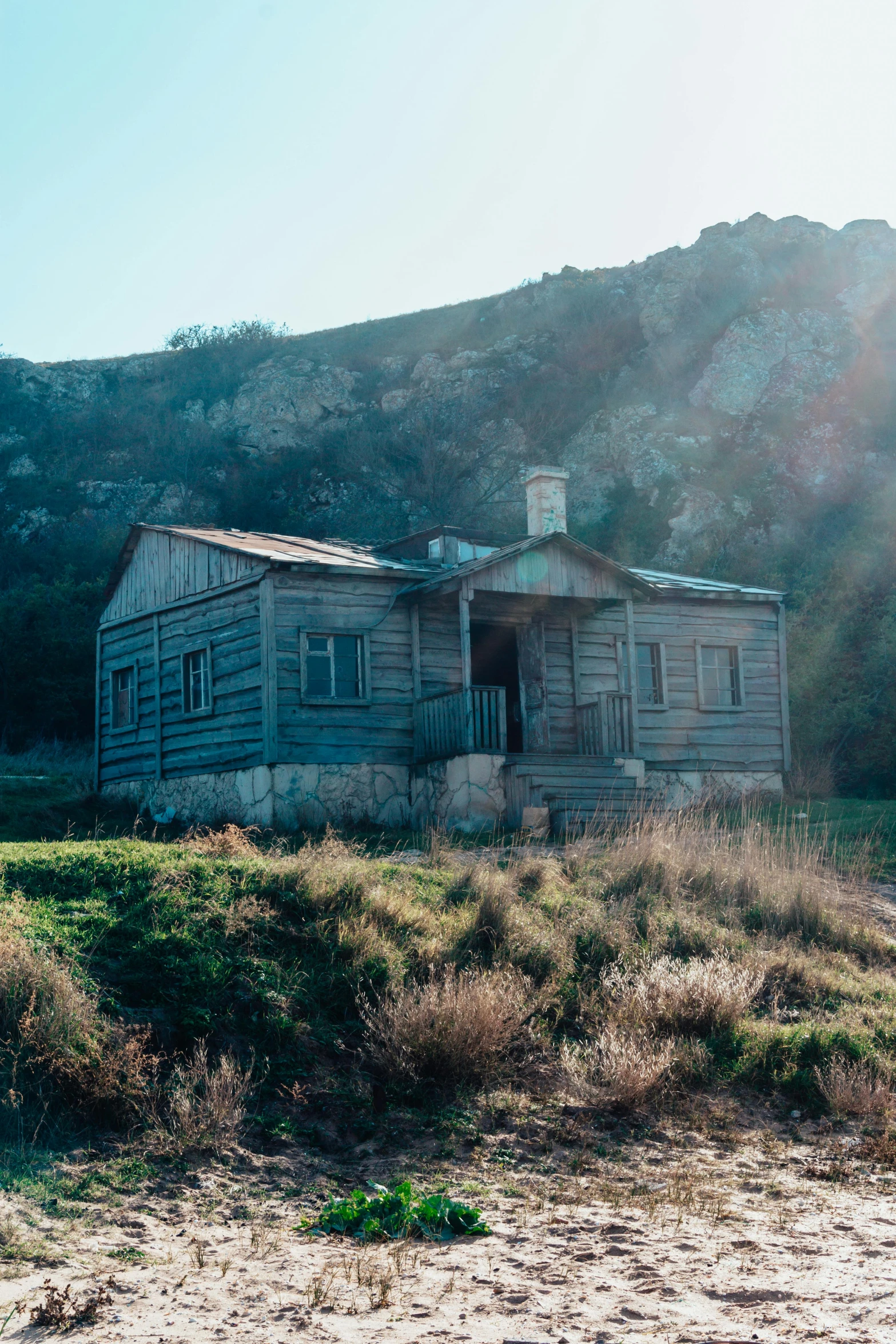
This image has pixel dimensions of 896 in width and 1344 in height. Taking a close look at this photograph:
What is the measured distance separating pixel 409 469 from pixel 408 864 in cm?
3406

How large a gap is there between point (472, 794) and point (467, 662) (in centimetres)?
206

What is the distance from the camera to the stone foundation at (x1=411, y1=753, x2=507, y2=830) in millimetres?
17953

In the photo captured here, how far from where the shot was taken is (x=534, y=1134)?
7.87m

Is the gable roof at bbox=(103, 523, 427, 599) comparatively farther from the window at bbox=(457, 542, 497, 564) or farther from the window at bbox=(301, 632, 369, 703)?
the window at bbox=(457, 542, 497, 564)

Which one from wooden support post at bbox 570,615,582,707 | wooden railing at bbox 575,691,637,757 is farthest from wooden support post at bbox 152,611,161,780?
wooden railing at bbox 575,691,637,757

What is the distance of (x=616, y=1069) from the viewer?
831cm

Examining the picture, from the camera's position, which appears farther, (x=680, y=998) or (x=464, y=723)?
(x=464, y=723)

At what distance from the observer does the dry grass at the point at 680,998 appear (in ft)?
31.0

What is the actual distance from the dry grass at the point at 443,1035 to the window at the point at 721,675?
48.2ft

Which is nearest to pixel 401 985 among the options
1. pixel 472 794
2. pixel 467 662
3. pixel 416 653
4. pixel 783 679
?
pixel 472 794

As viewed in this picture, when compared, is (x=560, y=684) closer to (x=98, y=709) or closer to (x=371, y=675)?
(x=371, y=675)

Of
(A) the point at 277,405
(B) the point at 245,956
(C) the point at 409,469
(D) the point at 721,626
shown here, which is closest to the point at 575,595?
(D) the point at 721,626

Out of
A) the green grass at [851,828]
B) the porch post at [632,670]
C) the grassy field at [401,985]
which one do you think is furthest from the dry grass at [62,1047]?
the porch post at [632,670]

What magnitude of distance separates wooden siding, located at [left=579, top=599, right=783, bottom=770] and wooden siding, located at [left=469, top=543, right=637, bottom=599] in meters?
1.42
